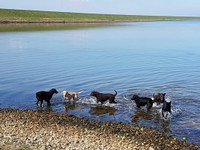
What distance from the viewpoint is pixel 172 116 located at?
18188 millimetres

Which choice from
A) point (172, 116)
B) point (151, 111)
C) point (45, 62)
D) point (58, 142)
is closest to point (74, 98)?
point (151, 111)

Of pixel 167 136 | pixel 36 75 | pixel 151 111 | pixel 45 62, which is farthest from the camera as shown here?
pixel 45 62

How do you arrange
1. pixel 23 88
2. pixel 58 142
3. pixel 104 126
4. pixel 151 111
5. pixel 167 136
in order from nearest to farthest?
1. pixel 58 142
2. pixel 167 136
3. pixel 104 126
4. pixel 151 111
5. pixel 23 88

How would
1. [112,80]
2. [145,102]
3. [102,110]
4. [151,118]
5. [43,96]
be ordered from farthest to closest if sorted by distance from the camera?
[112,80] < [43,96] < [102,110] < [145,102] < [151,118]

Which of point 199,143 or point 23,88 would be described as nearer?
point 199,143

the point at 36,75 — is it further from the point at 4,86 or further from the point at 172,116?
the point at 172,116

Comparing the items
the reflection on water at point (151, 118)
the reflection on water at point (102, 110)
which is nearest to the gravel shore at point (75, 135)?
the reflection on water at point (151, 118)

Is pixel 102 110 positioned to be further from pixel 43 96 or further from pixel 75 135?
pixel 75 135

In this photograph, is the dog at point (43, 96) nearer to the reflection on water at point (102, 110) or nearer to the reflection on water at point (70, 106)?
the reflection on water at point (70, 106)

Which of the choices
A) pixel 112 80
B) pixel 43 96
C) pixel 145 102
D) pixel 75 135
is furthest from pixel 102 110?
pixel 112 80

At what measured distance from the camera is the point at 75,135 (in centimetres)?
1449

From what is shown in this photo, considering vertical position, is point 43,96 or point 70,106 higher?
point 43,96

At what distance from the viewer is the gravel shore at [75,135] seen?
13.6 meters

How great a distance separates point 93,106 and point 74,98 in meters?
1.55
